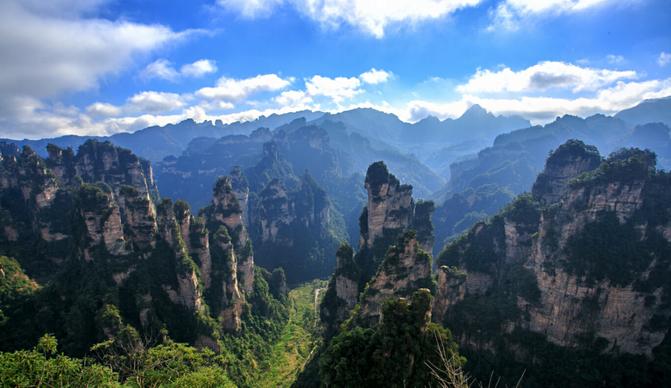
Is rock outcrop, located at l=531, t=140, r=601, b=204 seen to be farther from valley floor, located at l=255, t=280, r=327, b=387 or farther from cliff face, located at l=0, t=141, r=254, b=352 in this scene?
cliff face, located at l=0, t=141, r=254, b=352

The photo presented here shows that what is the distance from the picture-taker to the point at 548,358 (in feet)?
142

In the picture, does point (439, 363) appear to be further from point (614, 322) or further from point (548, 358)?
point (614, 322)

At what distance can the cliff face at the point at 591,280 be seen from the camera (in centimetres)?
4128

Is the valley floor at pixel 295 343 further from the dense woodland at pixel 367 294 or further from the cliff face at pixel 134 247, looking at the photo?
the cliff face at pixel 134 247

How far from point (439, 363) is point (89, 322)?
44.9 meters

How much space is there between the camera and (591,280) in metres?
42.6

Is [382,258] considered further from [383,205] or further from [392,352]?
[392,352]

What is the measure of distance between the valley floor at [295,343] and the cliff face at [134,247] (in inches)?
418

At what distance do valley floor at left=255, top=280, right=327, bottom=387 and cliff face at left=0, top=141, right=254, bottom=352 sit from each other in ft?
34.9

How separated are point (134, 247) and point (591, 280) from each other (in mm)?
64852

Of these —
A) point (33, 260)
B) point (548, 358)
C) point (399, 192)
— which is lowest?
point (548, 358)

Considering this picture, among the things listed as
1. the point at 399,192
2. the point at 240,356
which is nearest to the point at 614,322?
the point at 399,192

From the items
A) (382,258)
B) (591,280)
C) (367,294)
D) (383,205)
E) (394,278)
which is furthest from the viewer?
(383,205)

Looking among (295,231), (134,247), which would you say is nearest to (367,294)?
(134,247)
